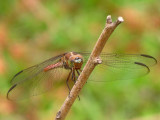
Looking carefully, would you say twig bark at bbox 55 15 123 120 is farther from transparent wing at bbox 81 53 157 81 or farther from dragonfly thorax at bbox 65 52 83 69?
transparent wing at bbox 81 53 157 81

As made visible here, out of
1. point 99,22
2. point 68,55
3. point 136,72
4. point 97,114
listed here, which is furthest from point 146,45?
point 68,55

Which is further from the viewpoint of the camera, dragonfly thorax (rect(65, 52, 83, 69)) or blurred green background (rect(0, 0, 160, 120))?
blurred green background (rect(0, 0, 160, 120))

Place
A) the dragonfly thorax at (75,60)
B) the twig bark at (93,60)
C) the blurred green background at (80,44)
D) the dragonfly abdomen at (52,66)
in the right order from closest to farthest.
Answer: the twig bark at (93,60)
the dragonfly thorax at (75,60)
the dragonfly abdomen at (52,66)
the blurred green background at (80,44)

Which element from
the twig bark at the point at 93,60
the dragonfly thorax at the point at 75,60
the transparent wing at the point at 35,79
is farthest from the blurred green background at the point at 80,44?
the twig bark at the point at 93,60

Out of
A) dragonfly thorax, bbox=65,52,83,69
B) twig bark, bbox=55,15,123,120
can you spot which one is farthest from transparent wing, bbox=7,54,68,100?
twig bark, bbox=55,15,123,120

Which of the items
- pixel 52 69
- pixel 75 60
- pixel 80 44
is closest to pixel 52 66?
pixel 52 69

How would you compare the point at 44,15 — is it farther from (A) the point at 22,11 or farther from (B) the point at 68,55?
(B) the point at 68,55

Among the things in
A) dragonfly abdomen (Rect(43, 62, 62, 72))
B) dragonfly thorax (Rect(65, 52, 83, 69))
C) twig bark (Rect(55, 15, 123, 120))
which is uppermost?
twig bark (Rect(55, 15, 123, 120))

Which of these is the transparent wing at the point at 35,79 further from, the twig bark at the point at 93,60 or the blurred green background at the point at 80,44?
the blurred green background at the point at 80,44
